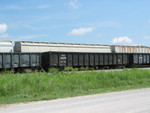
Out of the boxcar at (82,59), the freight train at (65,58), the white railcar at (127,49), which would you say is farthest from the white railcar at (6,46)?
the white railcar at (127,49)

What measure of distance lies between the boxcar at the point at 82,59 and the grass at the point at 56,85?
11566 mm

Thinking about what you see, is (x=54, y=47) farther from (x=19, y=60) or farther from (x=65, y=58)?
(x=19, y=60)

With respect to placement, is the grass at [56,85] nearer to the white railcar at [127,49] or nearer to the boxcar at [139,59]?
the boxcar at [139,59]

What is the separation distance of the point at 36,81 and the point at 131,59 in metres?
28.4

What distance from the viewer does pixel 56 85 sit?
16719mm

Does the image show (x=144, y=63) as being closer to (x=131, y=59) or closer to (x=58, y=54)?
(x=131, y=59)

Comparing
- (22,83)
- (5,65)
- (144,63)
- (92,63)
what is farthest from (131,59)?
(22,83)

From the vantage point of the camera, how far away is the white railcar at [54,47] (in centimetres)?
3269

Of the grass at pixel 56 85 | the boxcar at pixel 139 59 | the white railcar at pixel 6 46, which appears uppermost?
the white railcar at pixel 6 46

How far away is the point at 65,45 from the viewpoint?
39062 millimetres

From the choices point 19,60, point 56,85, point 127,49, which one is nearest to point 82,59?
point 19,60

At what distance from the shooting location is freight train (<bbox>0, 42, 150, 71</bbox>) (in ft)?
93.8

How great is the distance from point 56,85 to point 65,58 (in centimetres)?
1661

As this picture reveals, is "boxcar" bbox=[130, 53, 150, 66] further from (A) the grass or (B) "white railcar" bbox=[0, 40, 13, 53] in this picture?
(A) the grass
